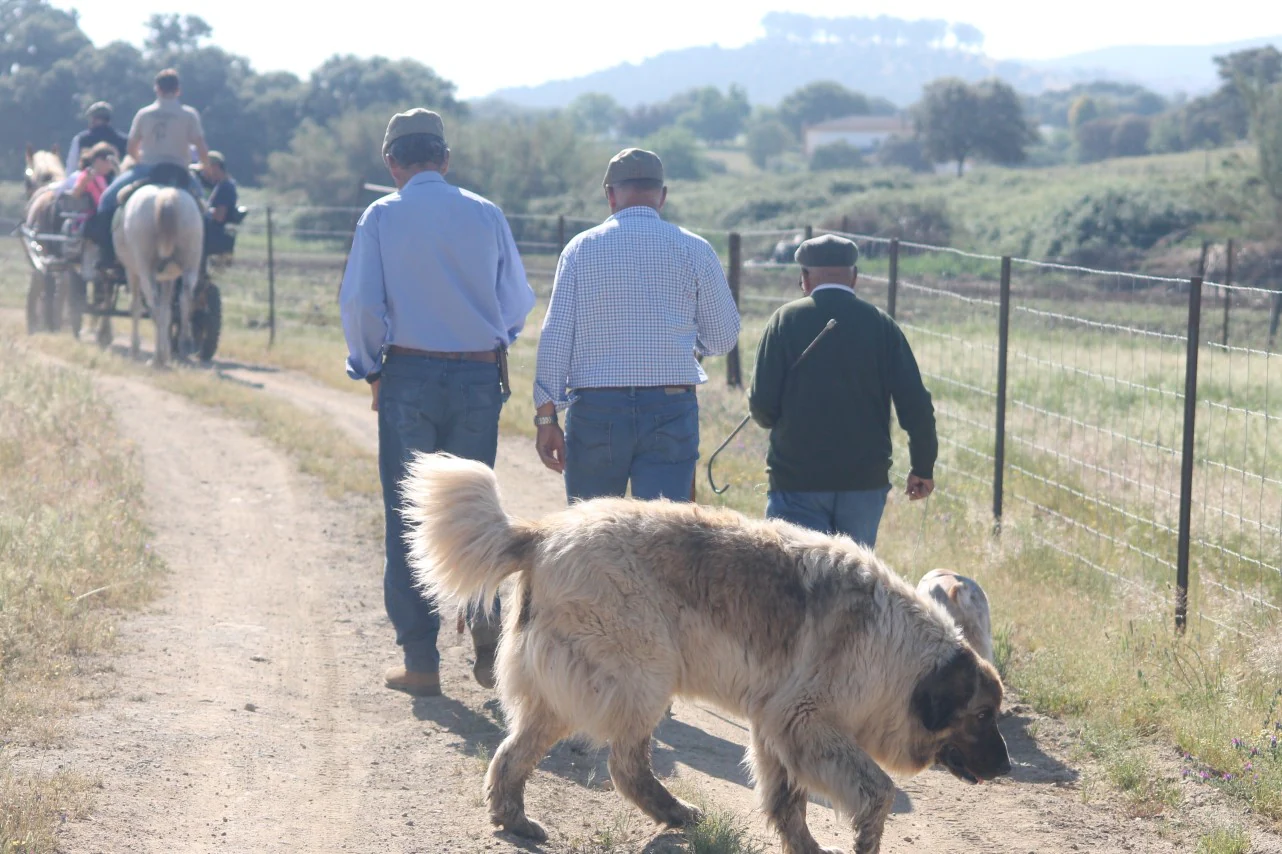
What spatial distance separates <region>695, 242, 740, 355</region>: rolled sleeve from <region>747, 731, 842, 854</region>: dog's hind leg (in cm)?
189

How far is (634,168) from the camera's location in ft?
18.7

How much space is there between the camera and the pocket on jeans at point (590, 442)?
222 inches

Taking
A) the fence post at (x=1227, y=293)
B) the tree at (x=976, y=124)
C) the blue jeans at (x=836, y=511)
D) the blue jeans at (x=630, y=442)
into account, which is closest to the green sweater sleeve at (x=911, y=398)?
the blue jeans at (x=836, y=511)

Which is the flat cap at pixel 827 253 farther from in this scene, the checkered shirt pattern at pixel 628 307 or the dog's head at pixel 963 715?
the dog's head at pixel 963 715

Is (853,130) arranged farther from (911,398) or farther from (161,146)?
(911,398)

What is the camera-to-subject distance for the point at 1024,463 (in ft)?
35.1

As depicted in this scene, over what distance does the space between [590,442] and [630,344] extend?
0.44 m

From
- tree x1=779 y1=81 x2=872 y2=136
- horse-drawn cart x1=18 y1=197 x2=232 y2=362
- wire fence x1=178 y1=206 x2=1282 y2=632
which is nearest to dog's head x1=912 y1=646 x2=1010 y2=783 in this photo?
wire fence x1=178 y1=206 x2=1282 y2=632

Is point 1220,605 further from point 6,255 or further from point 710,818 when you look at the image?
point 6,255

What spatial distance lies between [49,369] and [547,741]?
33.9ft

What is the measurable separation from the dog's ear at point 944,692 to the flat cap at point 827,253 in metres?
1.77

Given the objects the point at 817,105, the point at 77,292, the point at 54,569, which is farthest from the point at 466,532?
the point at 817,105

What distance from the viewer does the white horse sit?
50.2 feet

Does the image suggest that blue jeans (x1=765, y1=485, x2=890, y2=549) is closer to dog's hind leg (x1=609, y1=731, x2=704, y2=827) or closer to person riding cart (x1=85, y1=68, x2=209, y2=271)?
dog's hind leg (x1=609, y1=731, x2=704, y2=827)
